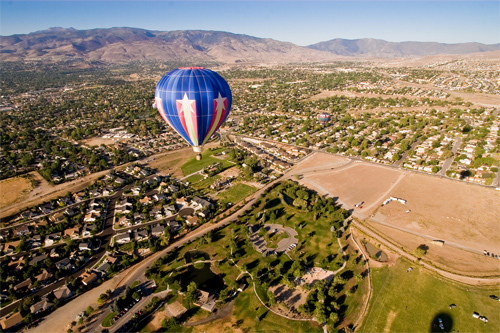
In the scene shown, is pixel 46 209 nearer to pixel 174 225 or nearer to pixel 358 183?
pixel 174 225

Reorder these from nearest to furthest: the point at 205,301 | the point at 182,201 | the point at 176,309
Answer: the point at 176,309 → the point at 205,301 → the point at 182,201

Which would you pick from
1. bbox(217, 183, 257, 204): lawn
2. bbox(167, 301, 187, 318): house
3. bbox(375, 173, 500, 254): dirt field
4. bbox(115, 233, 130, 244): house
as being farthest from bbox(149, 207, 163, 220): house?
bbox(375, 173, 500, 254): dirt field

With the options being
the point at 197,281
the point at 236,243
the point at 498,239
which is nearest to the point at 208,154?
the point at 236,243

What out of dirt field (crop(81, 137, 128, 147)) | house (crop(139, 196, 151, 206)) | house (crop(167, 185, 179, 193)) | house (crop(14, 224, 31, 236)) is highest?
dirt field (crop(81, 137, 128, 147))

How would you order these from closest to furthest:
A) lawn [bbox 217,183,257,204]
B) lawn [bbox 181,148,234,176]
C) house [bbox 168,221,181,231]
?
house [bbox 168,221,181,231] → lawn [bbox 217,183,257,204] → lawn [bbox 181,148,234,176]

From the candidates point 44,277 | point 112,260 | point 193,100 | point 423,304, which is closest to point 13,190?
point 44,277

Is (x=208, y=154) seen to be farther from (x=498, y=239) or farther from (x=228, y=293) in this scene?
(x=498, y=239)

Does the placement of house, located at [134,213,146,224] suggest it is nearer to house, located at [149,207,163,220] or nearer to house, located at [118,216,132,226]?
house, located at [118,216,132,226]
